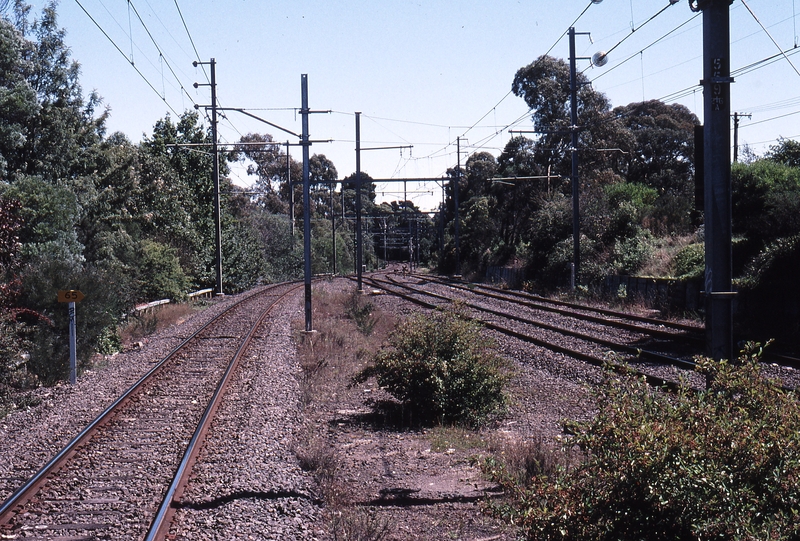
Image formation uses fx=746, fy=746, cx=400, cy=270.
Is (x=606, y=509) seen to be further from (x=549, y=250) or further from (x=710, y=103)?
(x=549, y=250)

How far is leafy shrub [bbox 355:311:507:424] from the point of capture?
411 inches

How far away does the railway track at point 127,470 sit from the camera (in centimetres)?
641

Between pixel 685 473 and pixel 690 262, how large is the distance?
2437 cm

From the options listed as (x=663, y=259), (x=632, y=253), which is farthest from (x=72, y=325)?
(x=632, y=253)

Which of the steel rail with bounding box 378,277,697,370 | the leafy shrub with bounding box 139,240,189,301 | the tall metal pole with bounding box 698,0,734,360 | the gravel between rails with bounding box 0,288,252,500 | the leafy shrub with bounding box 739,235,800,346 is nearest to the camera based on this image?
the tall metal pole with bounding box 698,0,734,360

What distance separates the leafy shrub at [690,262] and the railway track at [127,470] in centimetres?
1626

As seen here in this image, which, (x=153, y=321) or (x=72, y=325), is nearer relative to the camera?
(x=72, y=325)

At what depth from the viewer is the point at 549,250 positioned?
41.6 meters

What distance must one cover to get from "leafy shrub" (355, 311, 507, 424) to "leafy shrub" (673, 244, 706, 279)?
15231mm

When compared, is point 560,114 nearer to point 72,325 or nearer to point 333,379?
point 333,379

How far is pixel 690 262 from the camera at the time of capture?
26.6 metres

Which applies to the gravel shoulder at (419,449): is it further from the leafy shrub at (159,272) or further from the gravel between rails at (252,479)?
the leafy shrub at (159,272)

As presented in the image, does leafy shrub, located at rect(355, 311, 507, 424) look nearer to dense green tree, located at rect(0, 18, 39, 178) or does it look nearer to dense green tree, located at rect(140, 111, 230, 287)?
dense green tree, located at rect(0, 18, 39, 178)

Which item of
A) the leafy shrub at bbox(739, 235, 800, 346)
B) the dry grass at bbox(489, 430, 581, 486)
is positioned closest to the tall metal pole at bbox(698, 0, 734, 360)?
the dry grass at bbox(489, 430, 581, 486)
